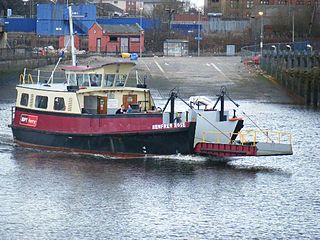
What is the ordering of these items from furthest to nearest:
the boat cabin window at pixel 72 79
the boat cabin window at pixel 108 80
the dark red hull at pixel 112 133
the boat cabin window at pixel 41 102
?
the boat cabin window at pixel 72 79 → the boat cabin window at pixel 108 80 → the boat cabin window at pixel 41 102 → the dark red hull at pixel 112 133

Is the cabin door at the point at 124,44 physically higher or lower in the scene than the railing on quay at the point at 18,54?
higher

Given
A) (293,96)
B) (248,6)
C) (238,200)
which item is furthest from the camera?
(248,6)

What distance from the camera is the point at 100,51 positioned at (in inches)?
4412

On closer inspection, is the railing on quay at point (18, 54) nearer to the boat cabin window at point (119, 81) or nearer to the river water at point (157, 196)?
the river water at point (157, 196)

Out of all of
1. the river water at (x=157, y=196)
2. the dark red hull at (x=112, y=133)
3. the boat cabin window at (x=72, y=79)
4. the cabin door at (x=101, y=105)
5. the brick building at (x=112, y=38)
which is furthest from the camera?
the brick building at (x=112, y=38)

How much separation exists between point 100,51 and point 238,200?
3234 inches

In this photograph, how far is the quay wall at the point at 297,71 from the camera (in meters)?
64.1

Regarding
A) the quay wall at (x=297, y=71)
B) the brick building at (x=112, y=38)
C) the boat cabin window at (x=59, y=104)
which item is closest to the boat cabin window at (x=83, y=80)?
the boat cabin window at (x=59, y=104)

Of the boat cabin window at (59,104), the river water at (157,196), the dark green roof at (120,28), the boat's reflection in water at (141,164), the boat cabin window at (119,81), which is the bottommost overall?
the river water at (157,196)

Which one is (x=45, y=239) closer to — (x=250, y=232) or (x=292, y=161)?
(x=250, y=232)

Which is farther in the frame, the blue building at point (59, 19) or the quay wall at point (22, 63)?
the blue building at point (59, 19)

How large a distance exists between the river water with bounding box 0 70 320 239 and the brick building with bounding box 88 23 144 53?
230ft

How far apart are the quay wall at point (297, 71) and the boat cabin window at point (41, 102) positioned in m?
27.2

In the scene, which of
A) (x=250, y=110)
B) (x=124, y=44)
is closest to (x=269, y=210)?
(x=250, y=110)
